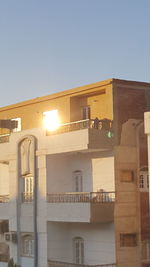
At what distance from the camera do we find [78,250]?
1209 inches

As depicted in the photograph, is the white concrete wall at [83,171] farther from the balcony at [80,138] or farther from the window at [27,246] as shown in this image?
the window at [27,246]

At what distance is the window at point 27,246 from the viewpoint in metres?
31.8

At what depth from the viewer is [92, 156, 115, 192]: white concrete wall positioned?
94.8 ft

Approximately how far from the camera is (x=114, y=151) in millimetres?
28781

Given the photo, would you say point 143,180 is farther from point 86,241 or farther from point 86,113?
point 86,113

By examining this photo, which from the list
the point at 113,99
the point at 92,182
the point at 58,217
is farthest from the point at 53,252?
the point at 113,99

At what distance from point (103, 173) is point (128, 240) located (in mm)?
3441

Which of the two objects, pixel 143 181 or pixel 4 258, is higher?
pixel 143 181

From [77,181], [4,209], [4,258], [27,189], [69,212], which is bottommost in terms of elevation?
[4,258]

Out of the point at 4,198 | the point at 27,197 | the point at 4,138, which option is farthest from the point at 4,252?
the point at 4,138

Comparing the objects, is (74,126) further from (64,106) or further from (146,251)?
(146,251)

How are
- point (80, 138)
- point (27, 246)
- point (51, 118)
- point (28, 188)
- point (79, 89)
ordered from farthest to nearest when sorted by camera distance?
point (51, 118), point (28, 188), point (27, 246), point (79, 89), point (80, 138)

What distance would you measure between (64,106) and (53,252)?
7.68 m

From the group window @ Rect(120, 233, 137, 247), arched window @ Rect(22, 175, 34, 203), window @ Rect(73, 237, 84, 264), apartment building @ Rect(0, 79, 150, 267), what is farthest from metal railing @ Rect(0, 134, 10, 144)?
window @ Rect(120, 233, 137, 247)
